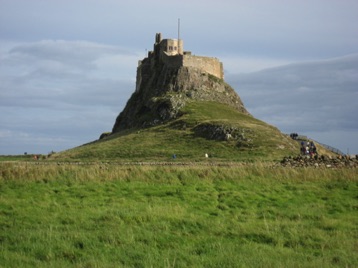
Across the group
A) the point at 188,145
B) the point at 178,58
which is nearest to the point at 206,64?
the point at 178,58

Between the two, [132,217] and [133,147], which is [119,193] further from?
[133,147]

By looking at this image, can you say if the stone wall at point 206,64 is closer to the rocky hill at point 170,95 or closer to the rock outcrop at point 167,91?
the rock outcrop at point 167,91

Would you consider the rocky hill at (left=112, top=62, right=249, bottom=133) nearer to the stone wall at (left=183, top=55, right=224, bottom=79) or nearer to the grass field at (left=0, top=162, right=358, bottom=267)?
the stone wall at (left=183, top=55, right=224, bottom=79)

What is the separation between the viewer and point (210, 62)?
334 ft

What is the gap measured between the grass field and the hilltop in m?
32.2

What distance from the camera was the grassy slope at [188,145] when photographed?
2525 inches

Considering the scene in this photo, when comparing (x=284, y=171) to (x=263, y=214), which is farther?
(x=284, y=171)

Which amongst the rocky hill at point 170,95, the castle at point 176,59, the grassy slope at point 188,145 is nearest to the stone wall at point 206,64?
the castle at point 176,59

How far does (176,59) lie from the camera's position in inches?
3858

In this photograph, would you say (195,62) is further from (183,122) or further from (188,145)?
(188,145)

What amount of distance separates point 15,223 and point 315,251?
319 inches

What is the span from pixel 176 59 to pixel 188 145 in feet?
103

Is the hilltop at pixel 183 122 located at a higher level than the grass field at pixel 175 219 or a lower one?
higher

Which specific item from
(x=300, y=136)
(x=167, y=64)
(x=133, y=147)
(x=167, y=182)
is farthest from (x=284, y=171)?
(x=167, y=64)
